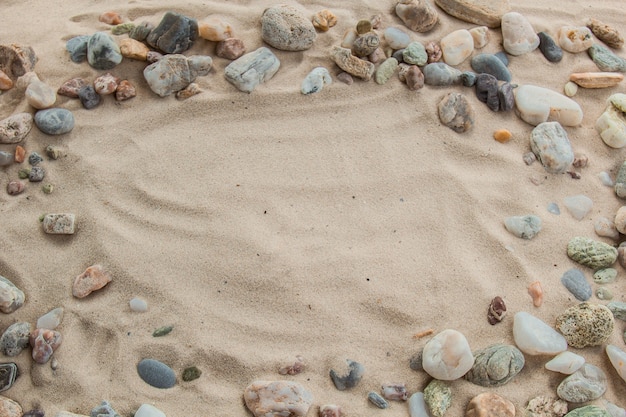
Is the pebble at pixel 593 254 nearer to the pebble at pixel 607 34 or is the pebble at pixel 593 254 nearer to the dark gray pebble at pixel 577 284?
the dark gray pebble at pixel 577 284

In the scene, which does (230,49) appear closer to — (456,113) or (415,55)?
(415,55)

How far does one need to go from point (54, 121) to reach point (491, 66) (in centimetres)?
190

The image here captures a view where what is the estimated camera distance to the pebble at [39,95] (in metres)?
2.44

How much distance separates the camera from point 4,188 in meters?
2.31

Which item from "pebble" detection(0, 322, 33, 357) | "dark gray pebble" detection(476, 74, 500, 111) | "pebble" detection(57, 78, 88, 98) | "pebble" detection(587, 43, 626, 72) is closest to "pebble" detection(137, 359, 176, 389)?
"pebble" detection(0, 322, 33, 357)

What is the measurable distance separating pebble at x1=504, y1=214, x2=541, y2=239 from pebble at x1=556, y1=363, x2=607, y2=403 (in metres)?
0.54

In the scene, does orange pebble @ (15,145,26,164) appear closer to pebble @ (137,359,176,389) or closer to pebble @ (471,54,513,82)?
pebble @ (137,359,176,389)

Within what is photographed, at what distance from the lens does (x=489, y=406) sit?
1.91 metres

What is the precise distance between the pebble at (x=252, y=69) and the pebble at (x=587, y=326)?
4.65 ft

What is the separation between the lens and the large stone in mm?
2928

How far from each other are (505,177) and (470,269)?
19.6 inches

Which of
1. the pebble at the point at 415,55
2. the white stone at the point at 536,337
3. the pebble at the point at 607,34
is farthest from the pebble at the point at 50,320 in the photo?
the pebble at the point at 607,34

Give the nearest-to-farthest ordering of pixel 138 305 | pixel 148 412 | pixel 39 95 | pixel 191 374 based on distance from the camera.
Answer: pixel 148 412
pixel 191 374
pixel 138 305
pixel 39 95

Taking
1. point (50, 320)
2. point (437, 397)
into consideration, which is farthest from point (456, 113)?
point (50, 320)
